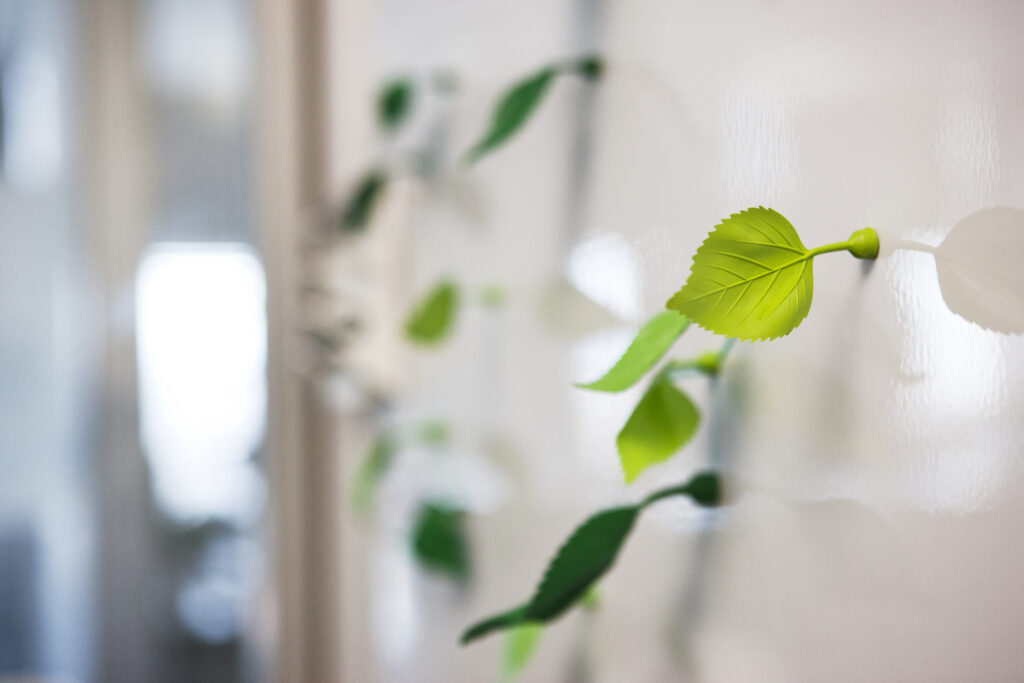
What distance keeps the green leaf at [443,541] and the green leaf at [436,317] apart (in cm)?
17

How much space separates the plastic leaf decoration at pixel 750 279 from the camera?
24 centimetres

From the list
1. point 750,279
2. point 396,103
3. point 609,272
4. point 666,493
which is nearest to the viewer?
point 750,279

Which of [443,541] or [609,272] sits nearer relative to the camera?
[609,272]

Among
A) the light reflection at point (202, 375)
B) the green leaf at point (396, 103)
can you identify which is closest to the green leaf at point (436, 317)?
the green leaf at point (396, 103)

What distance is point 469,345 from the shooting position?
0.68 m

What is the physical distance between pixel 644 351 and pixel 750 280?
63 millimetres

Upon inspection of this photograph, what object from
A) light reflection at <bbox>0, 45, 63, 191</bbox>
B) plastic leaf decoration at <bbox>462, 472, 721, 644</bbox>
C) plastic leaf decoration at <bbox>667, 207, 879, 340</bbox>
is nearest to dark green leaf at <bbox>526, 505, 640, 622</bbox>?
plastic leaf decoration at <bbox>462, 472, 721, 644</bbox>

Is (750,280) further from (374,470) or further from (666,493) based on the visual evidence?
(374,470)

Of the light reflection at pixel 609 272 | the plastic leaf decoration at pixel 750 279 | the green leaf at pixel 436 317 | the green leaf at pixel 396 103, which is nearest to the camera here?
the plastic leaf decoration at pixel 750 279

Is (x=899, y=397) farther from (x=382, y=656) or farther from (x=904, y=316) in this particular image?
(x=382, y=656)

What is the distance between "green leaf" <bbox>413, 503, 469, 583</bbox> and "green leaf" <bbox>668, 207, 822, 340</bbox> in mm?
482

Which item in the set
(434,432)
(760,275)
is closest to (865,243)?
(760,275)

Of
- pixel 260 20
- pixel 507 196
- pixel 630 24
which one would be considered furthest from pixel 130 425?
pixel 630 24

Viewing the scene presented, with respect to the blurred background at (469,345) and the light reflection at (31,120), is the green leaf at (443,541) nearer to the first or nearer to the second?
the blurred background at (469,345)
